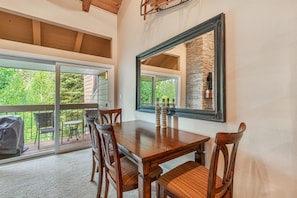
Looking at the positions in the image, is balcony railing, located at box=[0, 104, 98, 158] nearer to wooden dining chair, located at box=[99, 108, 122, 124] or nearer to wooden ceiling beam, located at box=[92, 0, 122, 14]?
wooden dining chair, located at box=[99, 108, 122, 124]

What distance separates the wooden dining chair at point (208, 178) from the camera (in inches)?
33.6

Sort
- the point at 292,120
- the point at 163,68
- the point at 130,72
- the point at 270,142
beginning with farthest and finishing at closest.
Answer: the point at 130,72, the point at 163,68, the point at 270,142, the point at 292,120

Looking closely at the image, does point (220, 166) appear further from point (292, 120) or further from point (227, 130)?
point (292, 120)

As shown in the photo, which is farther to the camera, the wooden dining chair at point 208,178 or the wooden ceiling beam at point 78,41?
the wooden ceiling beam at point 78,41

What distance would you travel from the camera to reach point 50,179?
2064mm

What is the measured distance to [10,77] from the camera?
3.22m

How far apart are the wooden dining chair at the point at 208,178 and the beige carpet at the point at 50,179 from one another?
2.73ft

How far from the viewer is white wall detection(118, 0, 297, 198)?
1.07m

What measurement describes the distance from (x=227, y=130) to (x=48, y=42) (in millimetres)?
3874

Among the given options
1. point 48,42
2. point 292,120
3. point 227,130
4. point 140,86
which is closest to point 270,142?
point 292,120

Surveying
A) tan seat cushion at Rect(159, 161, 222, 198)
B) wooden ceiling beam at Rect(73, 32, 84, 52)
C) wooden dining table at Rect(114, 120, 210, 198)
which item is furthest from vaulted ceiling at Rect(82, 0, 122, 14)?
tan seat cushion at Rect(159, 161, 222, 198)

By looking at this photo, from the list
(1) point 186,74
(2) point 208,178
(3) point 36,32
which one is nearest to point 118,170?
(2) point 208,178

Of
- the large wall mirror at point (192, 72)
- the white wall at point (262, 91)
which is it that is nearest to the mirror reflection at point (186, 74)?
the large wall mirror at point (192, 72)

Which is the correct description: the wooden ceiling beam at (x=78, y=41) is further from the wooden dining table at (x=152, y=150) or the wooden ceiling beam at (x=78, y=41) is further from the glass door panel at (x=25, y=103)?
the wooden dining table at (x=152, y=150)
